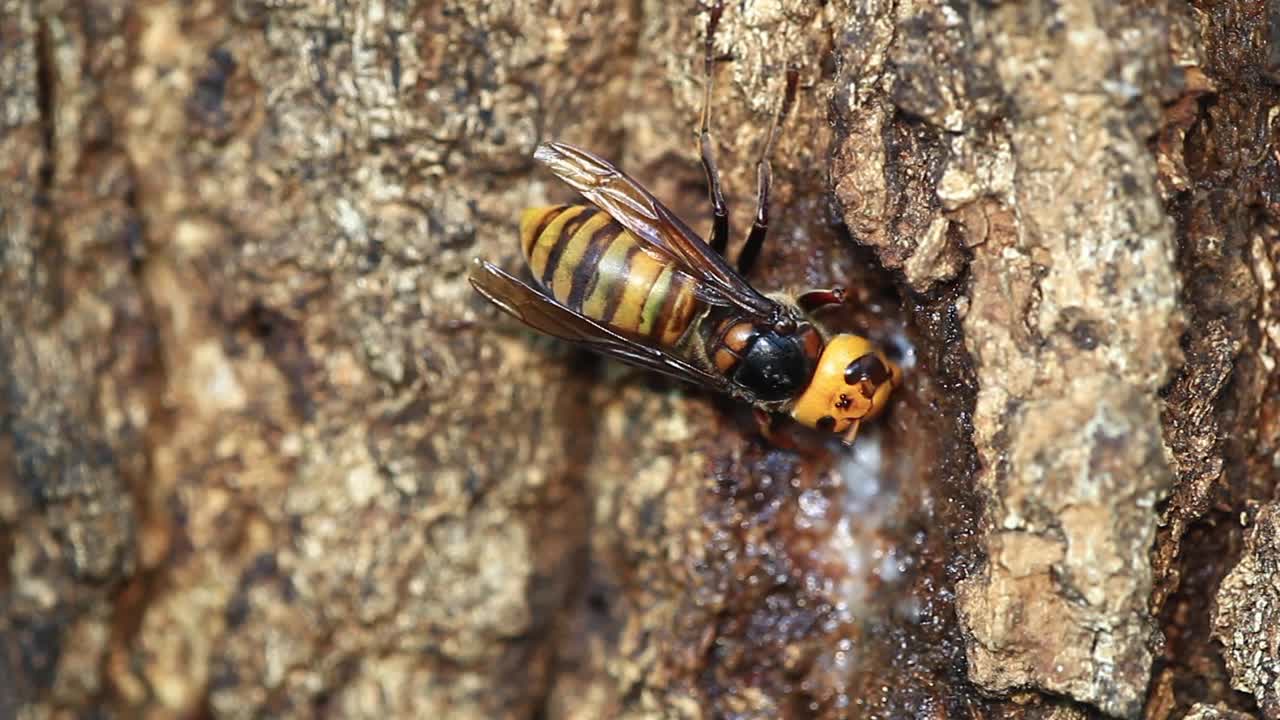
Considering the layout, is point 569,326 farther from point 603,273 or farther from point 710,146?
point 710,146

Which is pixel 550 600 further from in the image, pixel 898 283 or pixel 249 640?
pixel 898 283

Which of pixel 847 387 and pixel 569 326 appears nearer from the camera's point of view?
pixel 847 387

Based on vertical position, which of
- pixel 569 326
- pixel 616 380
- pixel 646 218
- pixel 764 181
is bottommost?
pixel 616 380

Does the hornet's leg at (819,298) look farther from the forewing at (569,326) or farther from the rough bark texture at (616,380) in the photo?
the forewing at (569,326)

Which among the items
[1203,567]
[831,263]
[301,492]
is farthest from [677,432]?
[1203,567]

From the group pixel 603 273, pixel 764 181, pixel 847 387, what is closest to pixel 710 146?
pixel 764 181
